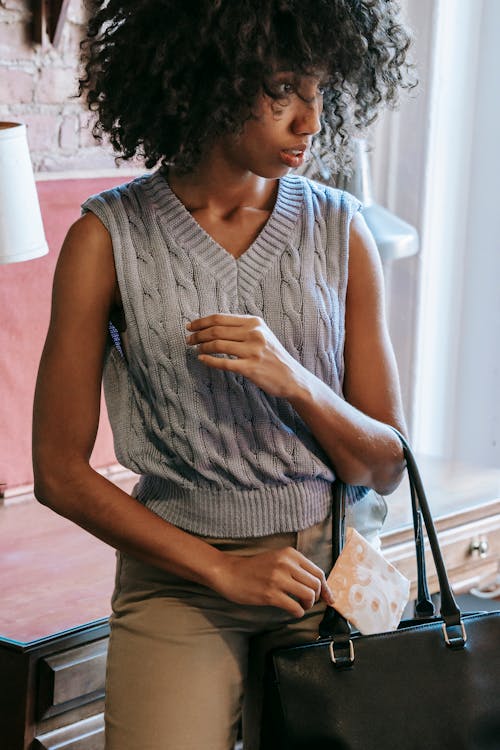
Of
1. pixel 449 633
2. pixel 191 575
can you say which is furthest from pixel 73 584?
pixel 449 633

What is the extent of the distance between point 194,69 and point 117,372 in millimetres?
357

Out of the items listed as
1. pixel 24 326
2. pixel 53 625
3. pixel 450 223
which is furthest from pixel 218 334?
pixel 450 223

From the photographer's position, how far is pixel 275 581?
1242mm

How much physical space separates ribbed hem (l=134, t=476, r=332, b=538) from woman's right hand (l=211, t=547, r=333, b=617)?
0.15 feet

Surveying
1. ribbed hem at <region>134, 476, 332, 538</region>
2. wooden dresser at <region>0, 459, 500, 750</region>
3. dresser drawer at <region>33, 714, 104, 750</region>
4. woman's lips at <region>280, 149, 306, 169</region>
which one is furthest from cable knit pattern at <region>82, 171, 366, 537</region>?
dresser drawer at <region>33, 714, 104, 750</region>

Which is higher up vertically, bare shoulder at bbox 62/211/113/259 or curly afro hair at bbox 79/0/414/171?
curly afro hair at bbox 79/0/414/171

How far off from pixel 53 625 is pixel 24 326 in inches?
27.4

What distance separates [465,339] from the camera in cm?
279

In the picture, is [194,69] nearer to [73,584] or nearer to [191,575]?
[191,575]

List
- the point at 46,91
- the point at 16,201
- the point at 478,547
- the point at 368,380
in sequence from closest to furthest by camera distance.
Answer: the point at 368,380 → the point at 16,201 → the point at 46,91 → the point at 478,547

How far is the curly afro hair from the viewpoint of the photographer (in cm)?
125

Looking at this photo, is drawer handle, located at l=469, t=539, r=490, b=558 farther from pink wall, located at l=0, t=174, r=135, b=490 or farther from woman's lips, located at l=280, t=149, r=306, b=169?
woman's lips, located at l=280, t=149, r=306, b=169

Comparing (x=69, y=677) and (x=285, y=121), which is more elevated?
(x=285, y=121)

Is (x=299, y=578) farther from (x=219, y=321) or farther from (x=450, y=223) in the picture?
(x=450, y=223)
